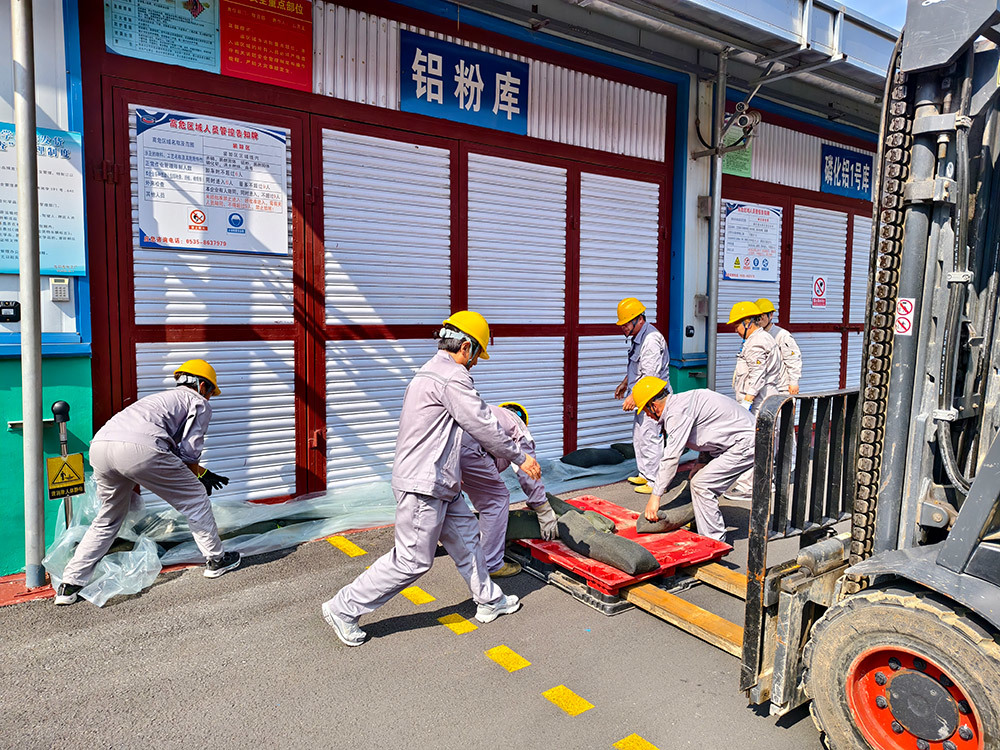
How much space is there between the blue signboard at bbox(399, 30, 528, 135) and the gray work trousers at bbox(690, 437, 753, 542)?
4.19m

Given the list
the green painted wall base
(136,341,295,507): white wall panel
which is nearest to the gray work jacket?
(136,341,295,507): white wall panel

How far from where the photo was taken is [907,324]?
2.99 metres

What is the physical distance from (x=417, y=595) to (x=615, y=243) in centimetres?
531

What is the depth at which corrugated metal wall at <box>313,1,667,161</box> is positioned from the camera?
20.7 feet

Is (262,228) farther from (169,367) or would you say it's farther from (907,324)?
(907,324)

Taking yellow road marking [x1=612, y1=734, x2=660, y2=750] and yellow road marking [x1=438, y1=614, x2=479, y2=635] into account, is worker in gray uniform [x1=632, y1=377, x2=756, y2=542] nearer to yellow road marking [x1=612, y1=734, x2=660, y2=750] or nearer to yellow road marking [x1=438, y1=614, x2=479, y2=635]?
yellow road marking [x1=438, y1=614, x2=479, y2=635]

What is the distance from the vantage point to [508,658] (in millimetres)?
3904

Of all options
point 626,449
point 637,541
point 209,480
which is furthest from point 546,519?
point 626,449

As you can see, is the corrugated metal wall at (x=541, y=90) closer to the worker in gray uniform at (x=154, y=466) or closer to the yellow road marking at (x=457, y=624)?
the worker in gray uniform at (x=154, y=466)

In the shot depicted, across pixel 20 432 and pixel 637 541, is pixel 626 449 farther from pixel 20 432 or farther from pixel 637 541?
pixel 20 432

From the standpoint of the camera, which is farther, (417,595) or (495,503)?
(495,503)

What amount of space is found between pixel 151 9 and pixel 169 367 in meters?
2.87

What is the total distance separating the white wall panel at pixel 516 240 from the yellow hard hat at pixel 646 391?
2292mm

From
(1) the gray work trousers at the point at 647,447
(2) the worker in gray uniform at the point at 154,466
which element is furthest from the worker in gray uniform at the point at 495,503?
(1) the gray work trousers at the point at 647,447
